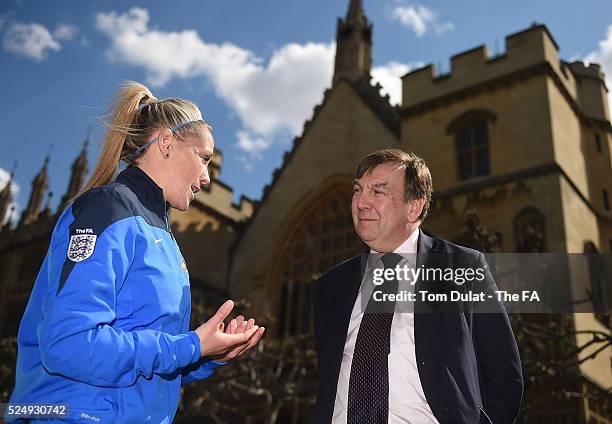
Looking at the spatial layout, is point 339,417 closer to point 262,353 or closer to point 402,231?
point 402,231

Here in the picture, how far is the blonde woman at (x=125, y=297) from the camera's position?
175 centimetres

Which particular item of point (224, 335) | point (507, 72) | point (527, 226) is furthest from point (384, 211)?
point (507, 72)

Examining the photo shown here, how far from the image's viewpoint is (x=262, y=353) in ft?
41.6

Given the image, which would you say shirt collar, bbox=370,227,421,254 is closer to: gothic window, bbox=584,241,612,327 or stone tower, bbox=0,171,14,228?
gothic window, bbox=584,241,612,327

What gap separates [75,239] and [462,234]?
40.7ft

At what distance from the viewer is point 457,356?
7.33 ft

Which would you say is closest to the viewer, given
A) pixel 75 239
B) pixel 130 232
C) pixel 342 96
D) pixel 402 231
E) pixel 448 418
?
pixel 75 239

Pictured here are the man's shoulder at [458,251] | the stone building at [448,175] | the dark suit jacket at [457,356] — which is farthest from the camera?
the stone building at [448,175]

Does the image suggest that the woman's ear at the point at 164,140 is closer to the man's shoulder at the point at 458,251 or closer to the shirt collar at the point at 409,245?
the shirt collar at the point at 409,245

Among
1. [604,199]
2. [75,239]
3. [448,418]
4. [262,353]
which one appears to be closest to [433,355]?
[448,418]

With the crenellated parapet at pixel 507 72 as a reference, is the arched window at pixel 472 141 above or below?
below

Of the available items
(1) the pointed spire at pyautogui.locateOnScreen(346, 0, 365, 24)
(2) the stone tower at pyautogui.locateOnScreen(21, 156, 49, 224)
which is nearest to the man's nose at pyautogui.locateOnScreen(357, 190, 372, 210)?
(1) the pointed spire at pyautogui.locateOnScreen(346, 0, 365, 24)

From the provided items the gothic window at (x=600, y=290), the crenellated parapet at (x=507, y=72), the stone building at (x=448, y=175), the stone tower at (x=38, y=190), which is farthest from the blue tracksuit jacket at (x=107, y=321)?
the stone tower at (x=38, y=190)

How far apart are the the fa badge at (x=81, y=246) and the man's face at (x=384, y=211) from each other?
1141mm
